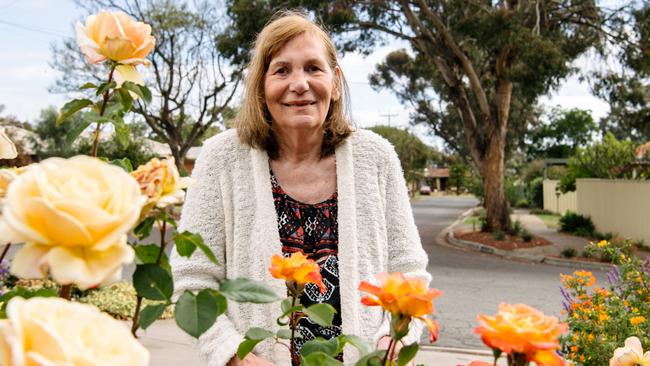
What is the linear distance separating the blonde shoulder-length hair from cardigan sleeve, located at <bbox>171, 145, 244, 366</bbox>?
0.53 feet

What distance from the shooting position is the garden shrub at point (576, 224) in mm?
16797

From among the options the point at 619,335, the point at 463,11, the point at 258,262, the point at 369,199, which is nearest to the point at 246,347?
the point at 258,262

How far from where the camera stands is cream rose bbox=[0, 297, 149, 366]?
365 millimetres

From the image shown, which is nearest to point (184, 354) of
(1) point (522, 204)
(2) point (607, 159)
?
(2) point (607, 159)

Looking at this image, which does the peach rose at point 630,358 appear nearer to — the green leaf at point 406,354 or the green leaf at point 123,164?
the green leaf at point 406,354

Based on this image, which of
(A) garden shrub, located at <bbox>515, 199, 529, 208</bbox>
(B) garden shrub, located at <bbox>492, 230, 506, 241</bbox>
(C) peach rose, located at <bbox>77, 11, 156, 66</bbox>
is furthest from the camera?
(A) garden shrub, located at <bbox>515, 199, 529, 208</bbox>

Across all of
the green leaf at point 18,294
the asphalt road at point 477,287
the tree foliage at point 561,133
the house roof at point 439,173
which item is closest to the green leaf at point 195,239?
the green leaf at point 18,294

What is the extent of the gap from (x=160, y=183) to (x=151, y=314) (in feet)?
0.44

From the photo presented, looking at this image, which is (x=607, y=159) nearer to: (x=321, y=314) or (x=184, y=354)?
(x=184, y=354)

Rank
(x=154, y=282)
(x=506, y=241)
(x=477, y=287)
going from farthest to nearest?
(x=506, y=241)
(x=477, y=287)
(x=154, y=282)

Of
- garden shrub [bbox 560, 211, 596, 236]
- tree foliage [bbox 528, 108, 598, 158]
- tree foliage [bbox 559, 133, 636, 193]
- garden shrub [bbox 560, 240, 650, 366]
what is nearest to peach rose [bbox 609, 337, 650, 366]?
garden shrub [bbox 560, 240, 650, 366]

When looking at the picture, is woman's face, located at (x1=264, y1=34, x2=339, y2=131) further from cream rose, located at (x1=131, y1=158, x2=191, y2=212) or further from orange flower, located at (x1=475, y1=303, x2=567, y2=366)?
orange flower, located at (x1=475, y1=303, x2=567, y2=366)

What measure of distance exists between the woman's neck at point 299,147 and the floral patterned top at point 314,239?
0.09 m

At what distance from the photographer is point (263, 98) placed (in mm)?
1853
